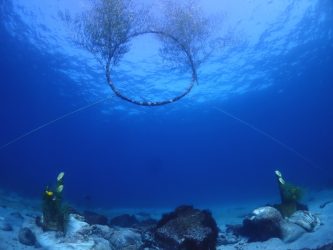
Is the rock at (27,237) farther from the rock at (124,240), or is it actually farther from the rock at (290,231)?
the rock at (290,231)

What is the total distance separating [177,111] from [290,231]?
112ft

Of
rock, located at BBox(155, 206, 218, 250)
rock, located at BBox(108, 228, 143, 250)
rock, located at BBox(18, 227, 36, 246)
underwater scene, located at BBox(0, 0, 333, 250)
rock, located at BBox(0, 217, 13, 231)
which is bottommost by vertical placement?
rock, located at BBox(155, 206, 218, 250)

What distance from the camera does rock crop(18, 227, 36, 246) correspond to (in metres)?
10.5

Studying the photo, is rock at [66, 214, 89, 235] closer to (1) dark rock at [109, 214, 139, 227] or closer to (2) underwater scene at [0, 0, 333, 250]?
(2) underwater scene at [0, 0, 333, 250]

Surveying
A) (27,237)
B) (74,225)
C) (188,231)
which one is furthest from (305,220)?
(27,237)

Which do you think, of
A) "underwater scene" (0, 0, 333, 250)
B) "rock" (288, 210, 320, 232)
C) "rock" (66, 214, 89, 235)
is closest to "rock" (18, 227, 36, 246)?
"underwater scene" (0, 0, 333, 250)

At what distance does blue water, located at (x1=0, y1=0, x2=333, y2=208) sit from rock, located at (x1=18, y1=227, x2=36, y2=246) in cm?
1513

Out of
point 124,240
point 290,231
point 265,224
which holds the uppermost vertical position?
point 265,224

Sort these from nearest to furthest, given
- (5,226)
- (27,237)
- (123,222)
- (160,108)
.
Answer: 1. (27,237)
2. (5,226)
3. (123,222)
4. (160,108)

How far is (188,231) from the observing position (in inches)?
330

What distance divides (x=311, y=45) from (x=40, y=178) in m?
63.7

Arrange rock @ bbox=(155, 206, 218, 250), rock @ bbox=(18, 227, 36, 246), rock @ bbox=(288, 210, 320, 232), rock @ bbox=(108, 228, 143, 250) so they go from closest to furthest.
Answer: rock @ bbox=(155, 206, 218, 250) < rock @ bbox=(108, 228, 143, 250) < rock @ bbox=(18, 227, 36, 246) < rock @ bbox=(288, 210, 320, 232)

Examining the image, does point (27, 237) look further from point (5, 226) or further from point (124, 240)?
point (124, 240)

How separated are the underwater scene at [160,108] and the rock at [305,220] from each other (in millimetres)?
67
